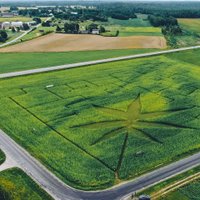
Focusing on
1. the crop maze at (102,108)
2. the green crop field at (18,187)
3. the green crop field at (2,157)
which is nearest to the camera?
the green crop field at (18,187)

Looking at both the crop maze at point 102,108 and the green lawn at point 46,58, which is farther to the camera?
the green lawn at point 46,58

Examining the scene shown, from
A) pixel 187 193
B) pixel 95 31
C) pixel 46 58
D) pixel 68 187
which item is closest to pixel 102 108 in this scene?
pixel 68 187

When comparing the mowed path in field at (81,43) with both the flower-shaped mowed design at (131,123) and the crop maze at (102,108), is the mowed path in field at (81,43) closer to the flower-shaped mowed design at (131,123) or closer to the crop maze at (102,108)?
the crop maze at (102,108)

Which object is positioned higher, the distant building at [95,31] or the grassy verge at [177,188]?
the grassy verge at [177,188]

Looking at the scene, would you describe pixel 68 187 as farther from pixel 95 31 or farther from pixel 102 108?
pixel 95 31

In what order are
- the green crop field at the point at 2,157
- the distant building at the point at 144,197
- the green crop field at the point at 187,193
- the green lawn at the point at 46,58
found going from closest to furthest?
the distant building at the point at 144,197 → the green crop field at the point at 187,193 → the green crop field at the point at 2,157 → the green lawn at the point at 46,58

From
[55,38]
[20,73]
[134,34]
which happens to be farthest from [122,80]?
[134,34]

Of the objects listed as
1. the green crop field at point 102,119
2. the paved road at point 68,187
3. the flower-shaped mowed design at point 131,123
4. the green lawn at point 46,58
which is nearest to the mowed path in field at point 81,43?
the green lawn at point 46,58
